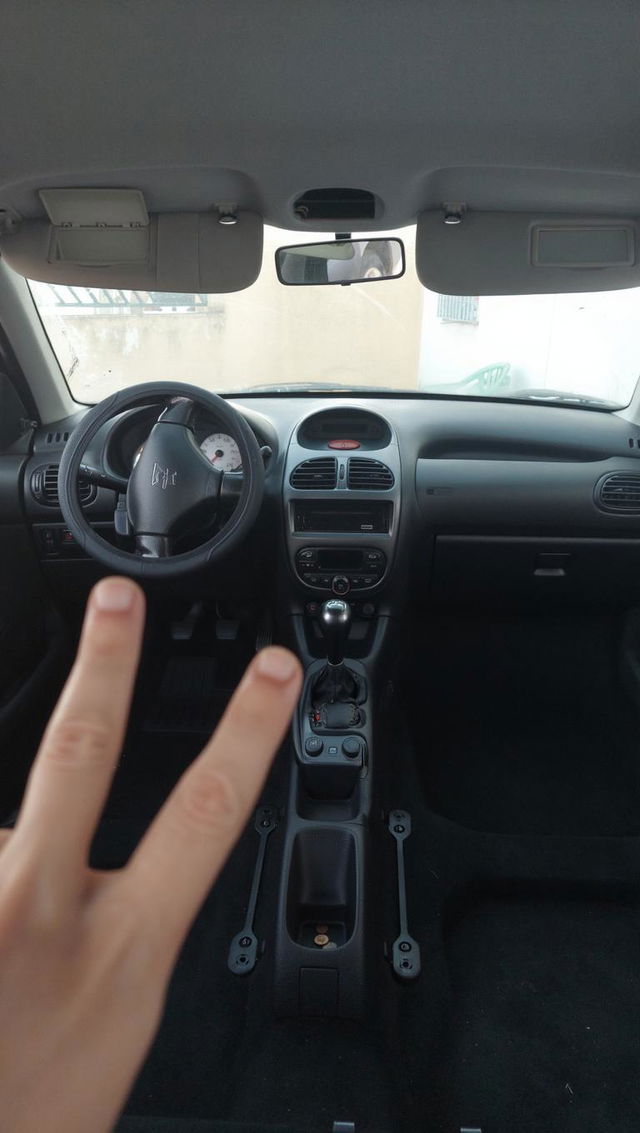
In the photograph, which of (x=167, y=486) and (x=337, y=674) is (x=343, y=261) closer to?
(x=167, y=486)

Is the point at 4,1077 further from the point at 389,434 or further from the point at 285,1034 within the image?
the point at 389,434

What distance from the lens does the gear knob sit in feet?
7.82

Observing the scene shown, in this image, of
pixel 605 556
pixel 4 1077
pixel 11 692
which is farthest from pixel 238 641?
pixel 4 1077

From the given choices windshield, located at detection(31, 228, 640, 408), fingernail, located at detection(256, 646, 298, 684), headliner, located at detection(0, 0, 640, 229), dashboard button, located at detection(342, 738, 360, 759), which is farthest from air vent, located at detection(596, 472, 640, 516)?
fingernail, located at detection(256, 646, 298, 684)

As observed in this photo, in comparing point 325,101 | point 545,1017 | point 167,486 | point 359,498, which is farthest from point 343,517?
point 545,1017

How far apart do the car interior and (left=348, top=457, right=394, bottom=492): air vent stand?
0.02 meters

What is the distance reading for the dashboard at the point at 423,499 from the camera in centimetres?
266

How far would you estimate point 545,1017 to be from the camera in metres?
2.13

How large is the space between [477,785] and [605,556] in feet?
3.68

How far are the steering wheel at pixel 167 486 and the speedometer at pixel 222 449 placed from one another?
5.4 inches

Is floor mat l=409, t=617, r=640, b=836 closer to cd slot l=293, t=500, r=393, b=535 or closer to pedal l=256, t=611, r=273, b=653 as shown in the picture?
pedal l=256, t=611, r=273, b=653

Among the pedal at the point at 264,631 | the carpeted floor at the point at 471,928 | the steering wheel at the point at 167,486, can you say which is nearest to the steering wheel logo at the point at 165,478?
the steering wheel at the point at 167,486

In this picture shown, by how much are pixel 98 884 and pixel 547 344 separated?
308 cm

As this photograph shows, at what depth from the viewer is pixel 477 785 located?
118 inches
